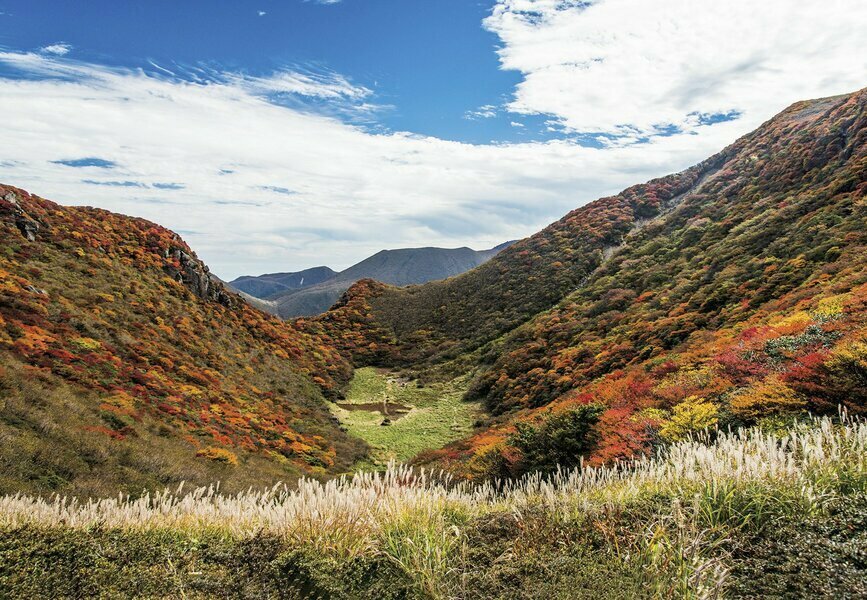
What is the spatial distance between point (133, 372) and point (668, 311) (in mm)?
27285

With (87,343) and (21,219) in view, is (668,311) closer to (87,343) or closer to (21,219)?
(87,343)

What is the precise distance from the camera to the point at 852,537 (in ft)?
9.12

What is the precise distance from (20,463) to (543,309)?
39.1 m

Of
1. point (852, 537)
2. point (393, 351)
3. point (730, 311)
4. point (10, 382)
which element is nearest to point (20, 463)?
point (10, 382)

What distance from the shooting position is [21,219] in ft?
80.0

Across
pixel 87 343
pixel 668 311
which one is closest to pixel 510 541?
pixel 87 343

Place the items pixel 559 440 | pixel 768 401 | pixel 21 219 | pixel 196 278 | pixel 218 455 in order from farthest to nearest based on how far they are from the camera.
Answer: pixel 196 278 → pixel 21 219 → pixel 218 455 → pixel 559 440 → pixel 768 401

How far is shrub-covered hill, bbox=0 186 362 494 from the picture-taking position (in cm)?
1053

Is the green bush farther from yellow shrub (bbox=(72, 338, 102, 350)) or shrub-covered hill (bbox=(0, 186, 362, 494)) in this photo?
yellow shrub (bbox=(72, 338, 102, 350))

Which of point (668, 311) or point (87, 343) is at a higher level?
point (668, 311)

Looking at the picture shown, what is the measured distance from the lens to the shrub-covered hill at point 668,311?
30.3ft

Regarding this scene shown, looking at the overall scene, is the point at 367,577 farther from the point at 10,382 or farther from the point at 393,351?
the point at 393,351

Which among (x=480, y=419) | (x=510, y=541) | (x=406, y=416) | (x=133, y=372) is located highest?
(x=510, y=541)

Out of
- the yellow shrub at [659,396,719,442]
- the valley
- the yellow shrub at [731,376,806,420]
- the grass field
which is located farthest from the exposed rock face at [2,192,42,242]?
the yellow shrub at [731,376,806,420]
